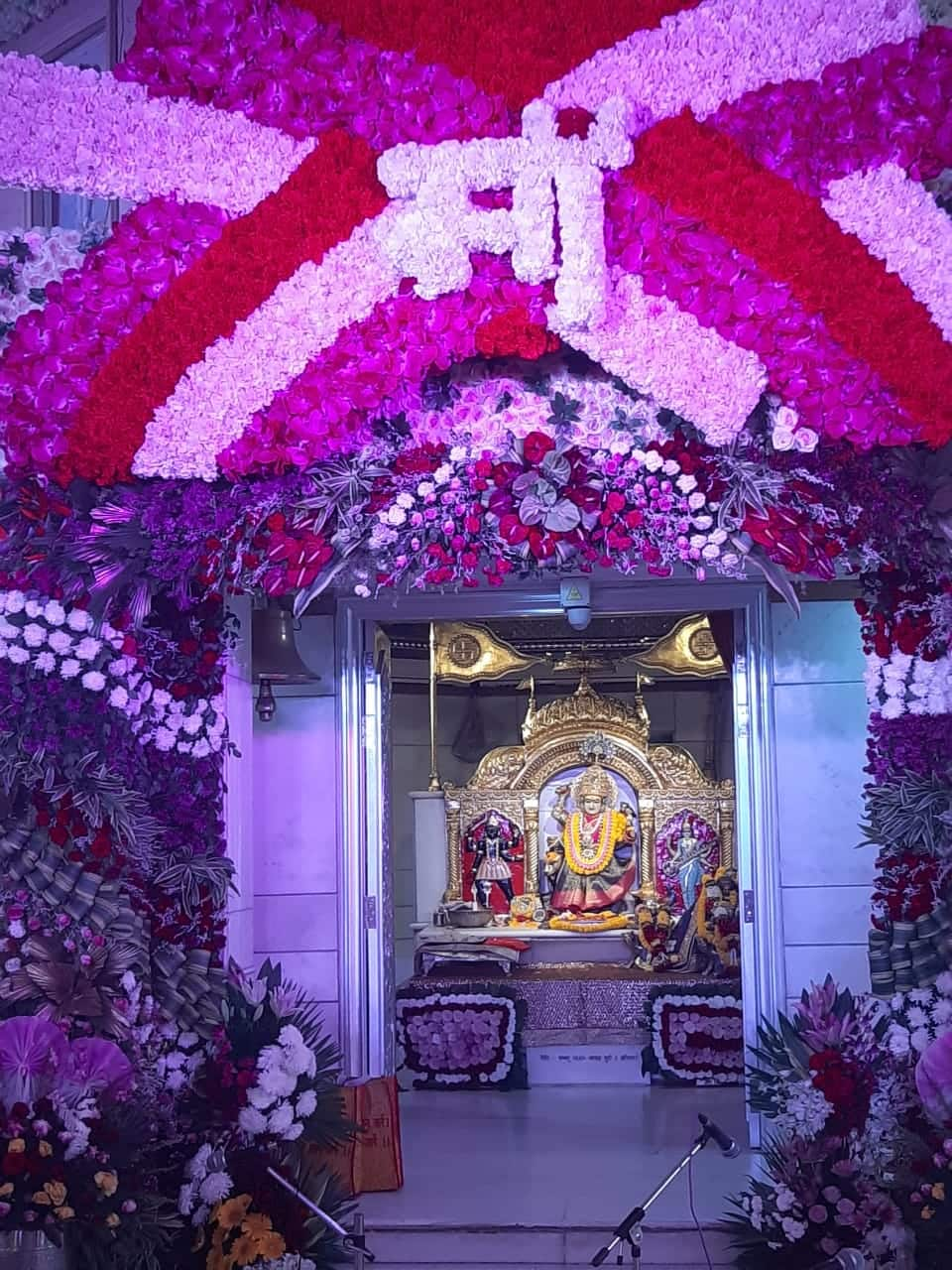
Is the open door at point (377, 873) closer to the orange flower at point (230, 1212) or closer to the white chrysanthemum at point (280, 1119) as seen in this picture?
the white chrysanthemum at point (280, 1119)

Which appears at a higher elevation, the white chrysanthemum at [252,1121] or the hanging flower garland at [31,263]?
the hanging flower garland at [31,263]

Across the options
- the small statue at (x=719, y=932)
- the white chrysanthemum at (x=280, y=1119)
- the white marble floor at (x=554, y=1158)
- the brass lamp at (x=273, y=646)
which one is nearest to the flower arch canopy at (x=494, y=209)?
the white chrysanthemum at (x=280, y=1119)

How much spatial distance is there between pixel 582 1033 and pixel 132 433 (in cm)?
543

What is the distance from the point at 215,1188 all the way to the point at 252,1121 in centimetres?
24

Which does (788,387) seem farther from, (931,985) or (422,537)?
(931,985)

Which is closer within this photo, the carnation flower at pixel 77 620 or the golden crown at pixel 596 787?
the carnation flower at pixel 77 620

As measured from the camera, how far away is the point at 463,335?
3.87 m

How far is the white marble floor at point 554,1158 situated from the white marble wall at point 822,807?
96 cm

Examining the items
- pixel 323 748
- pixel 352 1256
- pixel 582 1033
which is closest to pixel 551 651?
pixel 582 1033

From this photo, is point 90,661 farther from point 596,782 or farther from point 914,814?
point 596,782

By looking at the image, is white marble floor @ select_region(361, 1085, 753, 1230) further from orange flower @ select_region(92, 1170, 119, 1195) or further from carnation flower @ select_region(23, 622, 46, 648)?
carnation flower @ select_region(23, 622, 46, 648)

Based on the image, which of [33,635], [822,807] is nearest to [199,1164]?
[33,635]

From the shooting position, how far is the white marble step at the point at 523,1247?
16.6 feet

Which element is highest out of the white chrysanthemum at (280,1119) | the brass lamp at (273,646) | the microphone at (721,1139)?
the brass lamp at (273,646)
